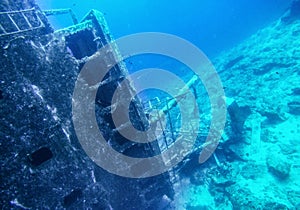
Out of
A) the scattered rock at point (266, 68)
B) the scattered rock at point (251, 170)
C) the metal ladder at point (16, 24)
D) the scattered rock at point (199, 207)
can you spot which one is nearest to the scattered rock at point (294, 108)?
the scattered rock at point (251, 170)

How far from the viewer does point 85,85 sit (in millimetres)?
4137

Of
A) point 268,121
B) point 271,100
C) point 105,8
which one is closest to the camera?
point 268,121

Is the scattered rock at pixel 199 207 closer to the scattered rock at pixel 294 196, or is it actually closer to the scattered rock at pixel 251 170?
the scattered rock at pixel 251 170

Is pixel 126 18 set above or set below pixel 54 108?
above

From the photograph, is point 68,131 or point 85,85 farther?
point 85,85

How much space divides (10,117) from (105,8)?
5285 inches

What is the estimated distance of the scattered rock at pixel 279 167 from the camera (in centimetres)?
664

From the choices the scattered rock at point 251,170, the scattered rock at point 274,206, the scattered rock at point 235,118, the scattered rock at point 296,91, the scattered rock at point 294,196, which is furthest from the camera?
the scattered rock at point 296,91

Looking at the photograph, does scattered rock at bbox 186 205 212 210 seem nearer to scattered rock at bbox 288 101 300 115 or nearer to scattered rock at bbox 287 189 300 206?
scattered rock at bbox 287 189 300 206

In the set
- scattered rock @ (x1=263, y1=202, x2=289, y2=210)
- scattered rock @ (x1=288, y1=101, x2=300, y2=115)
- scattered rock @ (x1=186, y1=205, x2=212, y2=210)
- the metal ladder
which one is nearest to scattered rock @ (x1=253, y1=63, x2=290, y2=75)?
scattered rock @ (x1=288, y1=101, x2=300, y2=115)

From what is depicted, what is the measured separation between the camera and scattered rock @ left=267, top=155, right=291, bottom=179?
664cm

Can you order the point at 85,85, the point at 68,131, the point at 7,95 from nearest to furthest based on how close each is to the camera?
the point at 7,95, the point at 68,131, the point at 85,85

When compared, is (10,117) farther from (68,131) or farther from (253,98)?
(253,98)

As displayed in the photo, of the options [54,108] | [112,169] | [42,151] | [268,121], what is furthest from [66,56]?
[268,121]
